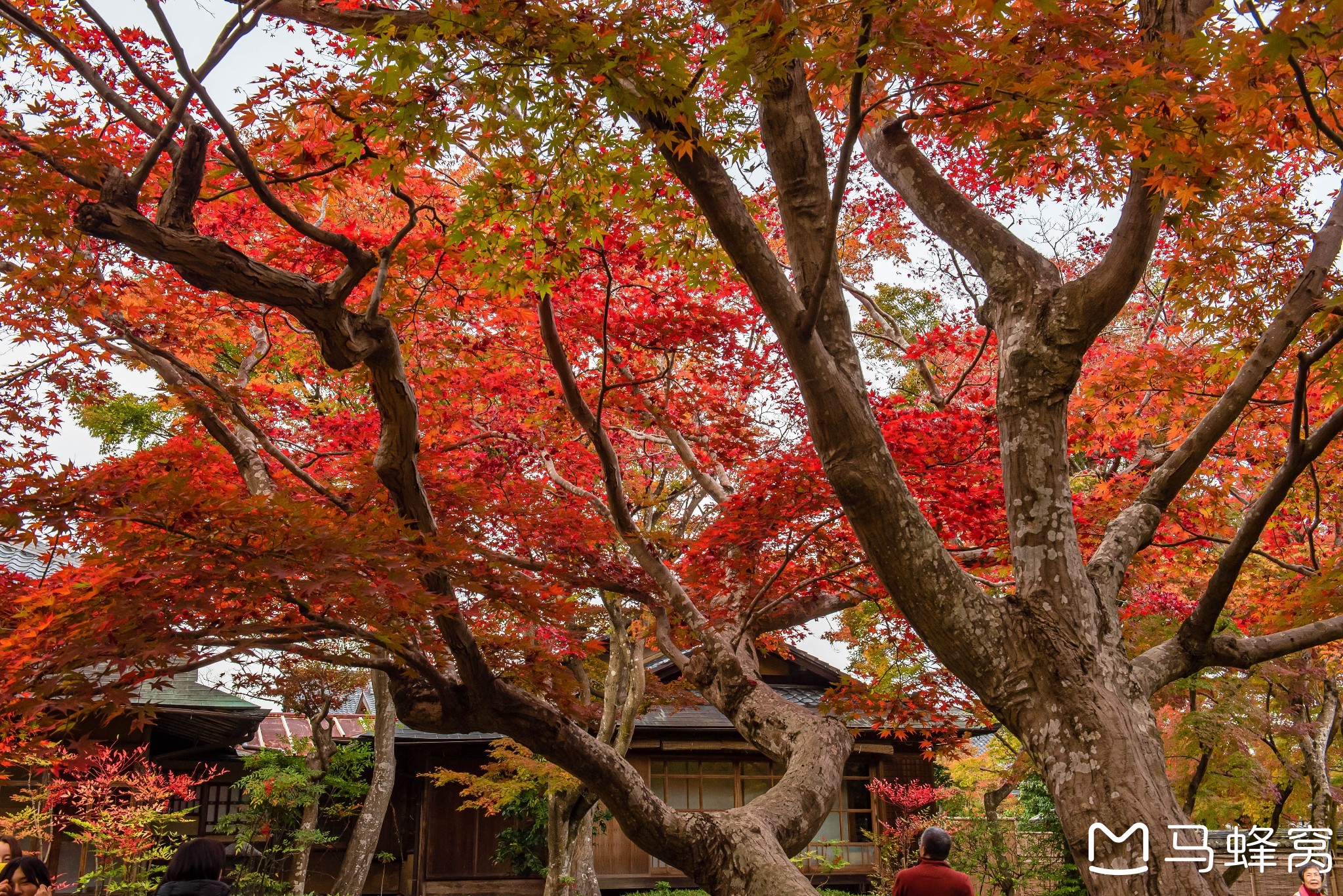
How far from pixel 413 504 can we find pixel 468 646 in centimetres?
92

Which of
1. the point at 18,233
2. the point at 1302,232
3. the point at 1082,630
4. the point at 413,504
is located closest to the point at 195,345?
the point at 18,233

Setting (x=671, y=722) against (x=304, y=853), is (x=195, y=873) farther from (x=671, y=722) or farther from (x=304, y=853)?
(x=671, y=722)

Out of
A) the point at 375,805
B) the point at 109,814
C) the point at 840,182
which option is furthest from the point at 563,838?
the point at 840,182

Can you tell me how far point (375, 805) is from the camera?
1423 cm

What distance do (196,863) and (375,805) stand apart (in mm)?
11122

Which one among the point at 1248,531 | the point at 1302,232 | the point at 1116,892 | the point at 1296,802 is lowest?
the point at 1296,802

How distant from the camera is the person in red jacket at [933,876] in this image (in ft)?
16.0

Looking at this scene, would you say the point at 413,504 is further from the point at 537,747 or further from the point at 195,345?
the point at 195,345

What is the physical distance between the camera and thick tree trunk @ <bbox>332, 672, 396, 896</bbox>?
45.3ft

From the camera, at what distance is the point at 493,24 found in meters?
3.91

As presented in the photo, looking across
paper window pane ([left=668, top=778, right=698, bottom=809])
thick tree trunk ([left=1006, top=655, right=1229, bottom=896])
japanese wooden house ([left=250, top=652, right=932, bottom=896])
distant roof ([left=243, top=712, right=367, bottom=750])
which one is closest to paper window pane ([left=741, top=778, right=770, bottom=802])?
japanese wooden house ([left=250, top=652, right=932, bottom=896])

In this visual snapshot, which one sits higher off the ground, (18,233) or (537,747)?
(18,233)

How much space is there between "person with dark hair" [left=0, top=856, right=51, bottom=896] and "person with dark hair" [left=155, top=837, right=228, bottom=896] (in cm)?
160

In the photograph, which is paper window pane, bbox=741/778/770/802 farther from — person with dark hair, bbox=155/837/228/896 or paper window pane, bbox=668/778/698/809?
person with dark hair, bbox=155/837/228/896
